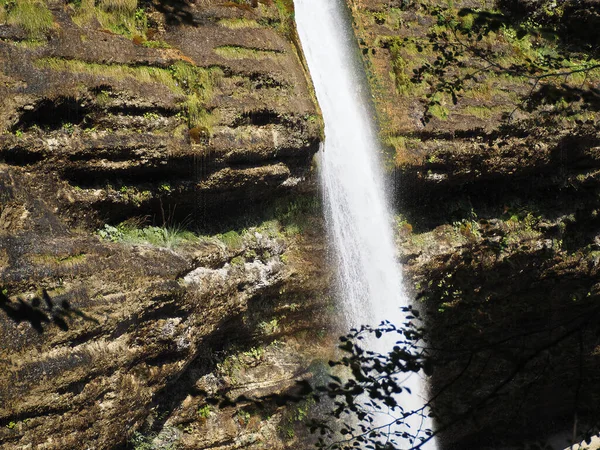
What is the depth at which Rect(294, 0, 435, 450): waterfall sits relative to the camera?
9.20m

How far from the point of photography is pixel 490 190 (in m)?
11.4

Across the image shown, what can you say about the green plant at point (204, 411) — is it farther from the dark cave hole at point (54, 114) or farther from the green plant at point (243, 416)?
the dark cave hole at point (54, 114)

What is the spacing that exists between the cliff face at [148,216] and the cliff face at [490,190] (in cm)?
185

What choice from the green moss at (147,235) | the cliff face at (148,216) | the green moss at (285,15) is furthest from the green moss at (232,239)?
the green moss at (285,15)

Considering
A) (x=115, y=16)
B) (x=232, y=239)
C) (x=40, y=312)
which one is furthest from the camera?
(x=232, y=239)

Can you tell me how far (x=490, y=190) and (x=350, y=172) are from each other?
10.0ft

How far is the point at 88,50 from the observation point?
6.75 meters

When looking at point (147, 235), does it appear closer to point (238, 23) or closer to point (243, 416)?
point (238, 23)

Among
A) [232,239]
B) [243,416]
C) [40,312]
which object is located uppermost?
[232,239]

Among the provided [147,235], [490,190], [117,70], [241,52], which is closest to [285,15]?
[241,52]

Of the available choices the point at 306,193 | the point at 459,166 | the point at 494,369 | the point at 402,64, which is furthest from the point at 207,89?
the point at 494,369

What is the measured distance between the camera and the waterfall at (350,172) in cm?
920

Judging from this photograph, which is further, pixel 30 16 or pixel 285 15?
pixel 285 15

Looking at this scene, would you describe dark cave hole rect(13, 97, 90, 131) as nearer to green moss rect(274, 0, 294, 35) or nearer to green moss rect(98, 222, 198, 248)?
green moss rect(98, 222, 198, 248)
